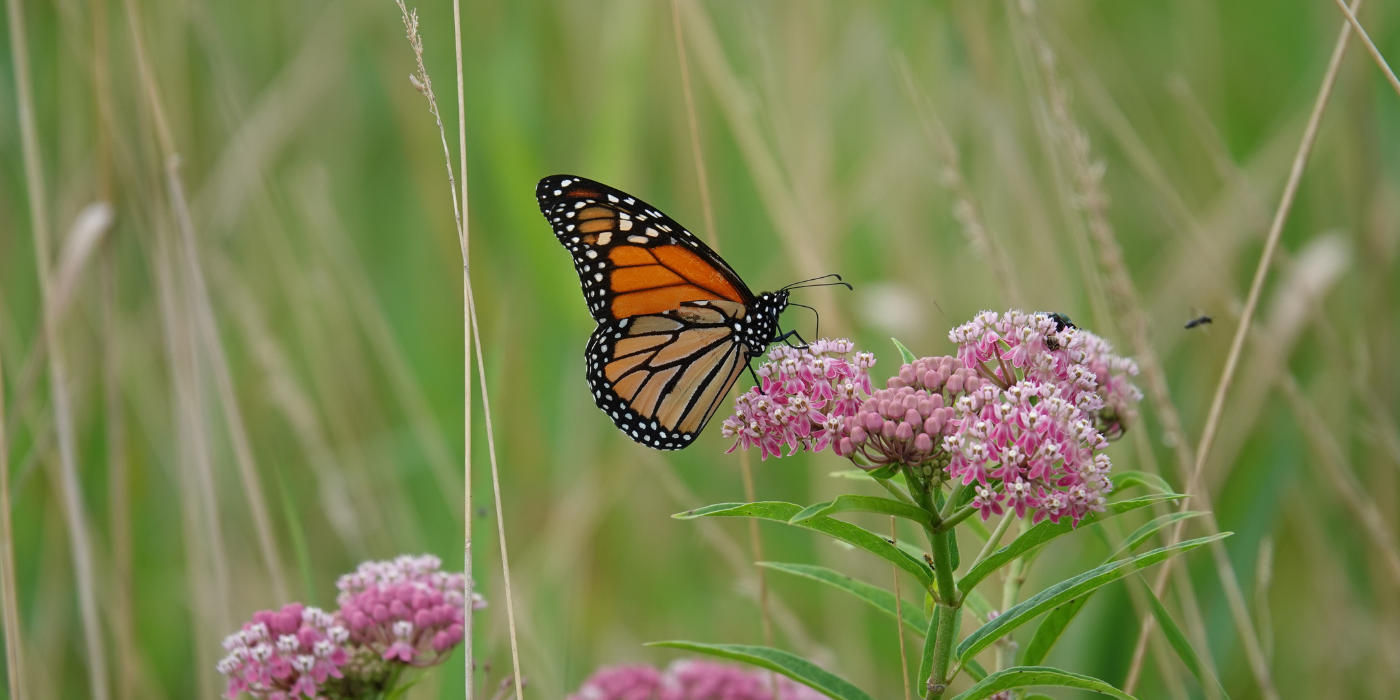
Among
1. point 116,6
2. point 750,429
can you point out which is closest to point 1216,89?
point 750,429

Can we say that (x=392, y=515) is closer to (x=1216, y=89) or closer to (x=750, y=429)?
(x=750, y=429)

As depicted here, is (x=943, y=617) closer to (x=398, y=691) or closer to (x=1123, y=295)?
(x=398, y=691)

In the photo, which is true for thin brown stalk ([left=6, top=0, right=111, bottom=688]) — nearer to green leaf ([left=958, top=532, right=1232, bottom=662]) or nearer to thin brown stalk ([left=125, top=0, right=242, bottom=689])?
thin brown stalk ([left=125, top=0, right=242, bottom=689])

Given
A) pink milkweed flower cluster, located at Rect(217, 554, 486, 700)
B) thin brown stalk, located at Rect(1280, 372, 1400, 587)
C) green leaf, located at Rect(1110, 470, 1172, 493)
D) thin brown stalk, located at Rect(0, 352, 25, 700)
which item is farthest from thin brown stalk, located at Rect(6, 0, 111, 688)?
thin brown stalk, located at Rect(1280, 372, 1400, 587)

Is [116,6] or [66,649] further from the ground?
[116,6]

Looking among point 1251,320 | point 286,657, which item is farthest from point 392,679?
point 1251,320

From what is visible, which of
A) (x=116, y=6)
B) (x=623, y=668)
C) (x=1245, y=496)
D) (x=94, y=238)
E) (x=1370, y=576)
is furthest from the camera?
(x=116, y=6)

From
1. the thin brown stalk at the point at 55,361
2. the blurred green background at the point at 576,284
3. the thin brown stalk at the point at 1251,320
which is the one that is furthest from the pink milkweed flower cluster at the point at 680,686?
the thin brown stalk at the point at 55,361
